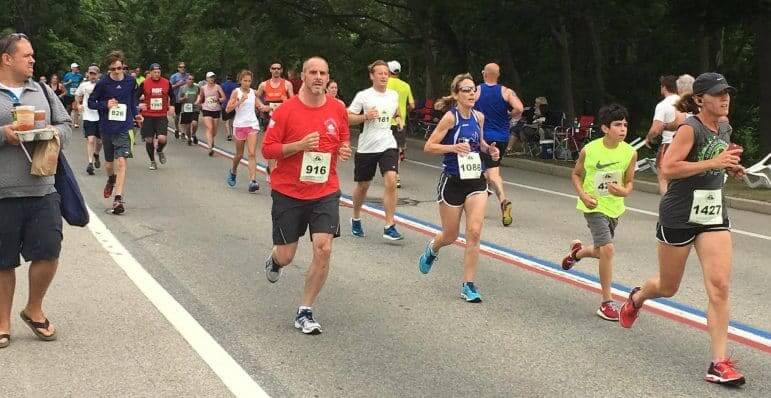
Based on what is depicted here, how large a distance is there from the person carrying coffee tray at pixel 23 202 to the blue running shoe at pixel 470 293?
296 centimetres

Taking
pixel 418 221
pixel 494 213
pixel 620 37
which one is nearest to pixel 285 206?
pixel 418 221

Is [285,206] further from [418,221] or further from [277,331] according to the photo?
[418,221]

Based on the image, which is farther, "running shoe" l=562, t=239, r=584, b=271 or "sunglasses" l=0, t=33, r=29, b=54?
"running shoe" l=562, t=239, r=584, b=271

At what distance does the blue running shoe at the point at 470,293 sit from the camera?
7.29 meters

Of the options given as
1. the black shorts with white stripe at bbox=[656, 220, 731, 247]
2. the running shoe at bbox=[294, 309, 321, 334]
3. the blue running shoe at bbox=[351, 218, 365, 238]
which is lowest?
the blue running shoe at bbox=[351, 218, 365, 238]

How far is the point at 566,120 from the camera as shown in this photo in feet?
76.2

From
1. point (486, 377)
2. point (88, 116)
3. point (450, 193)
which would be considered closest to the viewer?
point (486, 377)

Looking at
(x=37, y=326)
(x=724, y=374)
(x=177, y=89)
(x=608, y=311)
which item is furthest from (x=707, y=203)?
(x=177, y=89)

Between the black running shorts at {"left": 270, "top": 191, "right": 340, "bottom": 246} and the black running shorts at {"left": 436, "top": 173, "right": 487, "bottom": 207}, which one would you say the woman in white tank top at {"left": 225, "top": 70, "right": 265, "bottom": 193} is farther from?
the black running shorts at {"left": 270, "top": 191, "right": 340, "bottom": 246}

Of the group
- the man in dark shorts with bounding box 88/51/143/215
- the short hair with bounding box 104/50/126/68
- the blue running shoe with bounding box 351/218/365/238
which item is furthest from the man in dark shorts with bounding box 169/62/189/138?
the blue running shoe with bounding box 351/218/365/238

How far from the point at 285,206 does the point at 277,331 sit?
0.82m

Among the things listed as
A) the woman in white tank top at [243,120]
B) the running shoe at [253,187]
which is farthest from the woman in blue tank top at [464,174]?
Answer: the woman in white tank top at [243,120]

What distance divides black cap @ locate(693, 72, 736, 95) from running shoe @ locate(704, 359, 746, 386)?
A: 1496 millimetres

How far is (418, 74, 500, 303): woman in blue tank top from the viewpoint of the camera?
7348 millimetres
